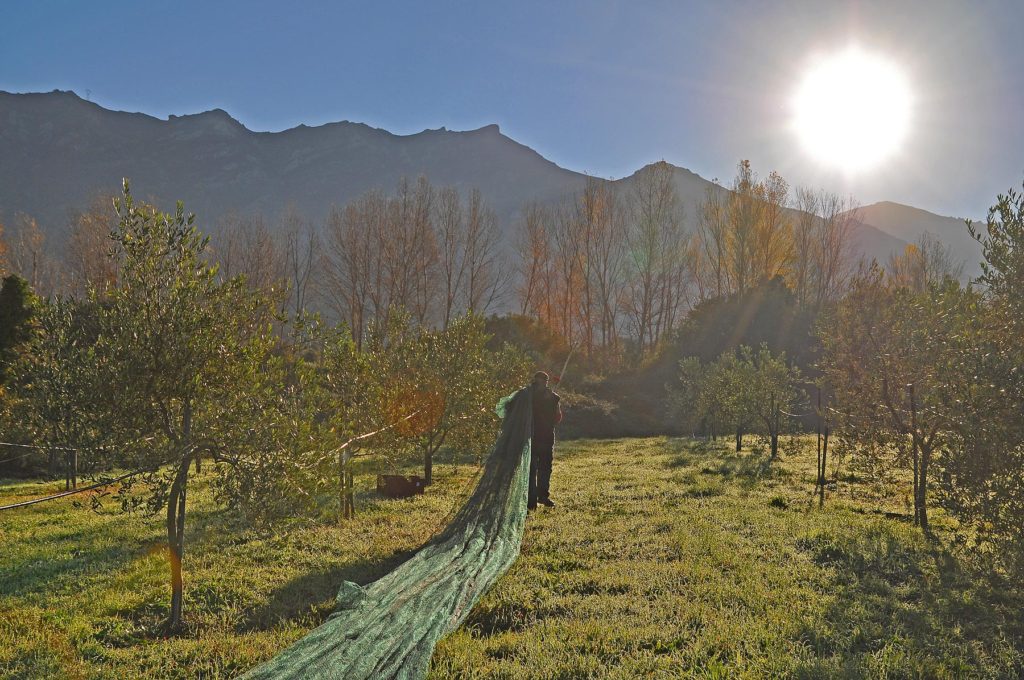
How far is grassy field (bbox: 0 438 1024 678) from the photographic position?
6812 millimetres

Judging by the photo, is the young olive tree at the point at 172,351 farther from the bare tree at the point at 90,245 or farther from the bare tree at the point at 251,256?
the bare tree at the point at 251,256

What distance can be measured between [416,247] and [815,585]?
198 feet

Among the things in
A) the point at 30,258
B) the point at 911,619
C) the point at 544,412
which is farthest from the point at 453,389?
the point at 30,258

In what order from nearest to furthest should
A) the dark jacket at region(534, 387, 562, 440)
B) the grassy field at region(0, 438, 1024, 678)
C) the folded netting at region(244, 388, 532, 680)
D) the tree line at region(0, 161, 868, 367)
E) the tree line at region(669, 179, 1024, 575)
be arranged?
the folded netting at region(244, 388, 532, 680)
the grassy field at region(0, 438, 1024, 678)
the tree line at region(669, 179, 1024, 575)
the dark jacket at region(534, 387, 562, 440)
the tree line at region(0, 161, 868, 367)

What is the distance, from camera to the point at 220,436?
7.96 meters

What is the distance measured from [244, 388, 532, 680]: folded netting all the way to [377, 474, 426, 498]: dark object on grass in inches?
211

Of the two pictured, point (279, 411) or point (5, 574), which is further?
point (5, 574)

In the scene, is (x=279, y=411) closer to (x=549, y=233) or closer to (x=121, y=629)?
(x=121, y=629)

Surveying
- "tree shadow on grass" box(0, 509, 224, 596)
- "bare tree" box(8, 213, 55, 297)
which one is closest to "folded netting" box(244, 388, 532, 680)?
"tree shadow on grass" box(0, 509, 224, 596)

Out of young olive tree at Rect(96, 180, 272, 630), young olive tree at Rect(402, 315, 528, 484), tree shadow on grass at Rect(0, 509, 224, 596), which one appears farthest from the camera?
young olive tree at Rect(402, 315, 528, 484)

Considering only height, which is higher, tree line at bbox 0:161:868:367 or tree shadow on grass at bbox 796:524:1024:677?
tree line at bbox 0:161:868:367

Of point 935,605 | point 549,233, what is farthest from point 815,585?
point 549,233

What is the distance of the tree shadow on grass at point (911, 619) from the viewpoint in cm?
658

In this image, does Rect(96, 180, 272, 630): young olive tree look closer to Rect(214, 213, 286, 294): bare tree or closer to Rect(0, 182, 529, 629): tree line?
Rect(0, 182, 529, 629): tree line
